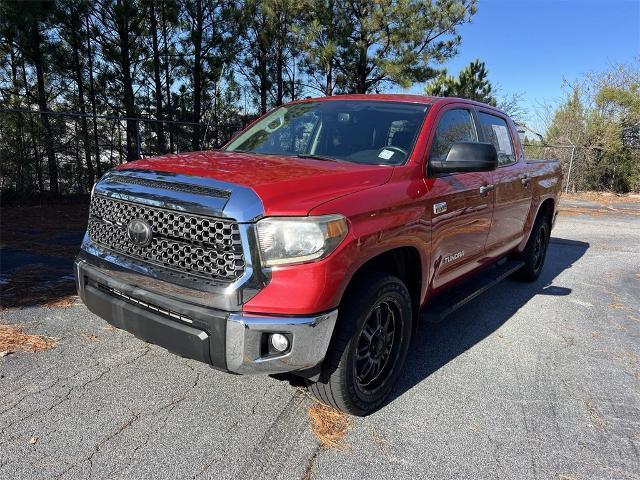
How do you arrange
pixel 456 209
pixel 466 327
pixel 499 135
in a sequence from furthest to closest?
pixel 499 135
pixel 466 327
pixel 456 209

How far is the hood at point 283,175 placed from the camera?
2.33 metres

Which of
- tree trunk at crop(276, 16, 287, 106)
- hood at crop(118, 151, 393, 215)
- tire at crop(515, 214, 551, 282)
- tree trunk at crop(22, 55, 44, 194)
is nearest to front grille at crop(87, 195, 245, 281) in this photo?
hood at crop(118, 151, 393, 215)

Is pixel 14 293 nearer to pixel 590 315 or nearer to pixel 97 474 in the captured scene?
pixel 97 474

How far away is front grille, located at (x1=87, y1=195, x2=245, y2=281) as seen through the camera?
229 centimetres

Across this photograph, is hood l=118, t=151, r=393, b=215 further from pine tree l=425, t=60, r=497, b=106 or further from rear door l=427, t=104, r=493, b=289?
pine tree l=425, t=60, r=497, b=106

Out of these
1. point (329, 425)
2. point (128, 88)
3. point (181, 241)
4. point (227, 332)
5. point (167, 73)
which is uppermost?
point (167, 73)

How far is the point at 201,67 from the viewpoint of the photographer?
1207 centimetres

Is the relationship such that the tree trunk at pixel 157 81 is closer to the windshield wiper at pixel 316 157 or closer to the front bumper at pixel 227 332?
the windshield wiper at pixel 316 157

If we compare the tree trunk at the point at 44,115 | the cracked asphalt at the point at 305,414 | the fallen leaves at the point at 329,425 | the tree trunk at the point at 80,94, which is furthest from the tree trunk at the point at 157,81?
the fallen leaves at the point at 329,425

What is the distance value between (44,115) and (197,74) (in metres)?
4.07

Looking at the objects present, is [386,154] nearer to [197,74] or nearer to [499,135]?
[499,135]

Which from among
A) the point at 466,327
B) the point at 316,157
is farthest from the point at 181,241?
the point at 466,327

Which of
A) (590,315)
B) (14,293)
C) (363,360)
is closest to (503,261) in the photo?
(590,315)

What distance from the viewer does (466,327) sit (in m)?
4.30
